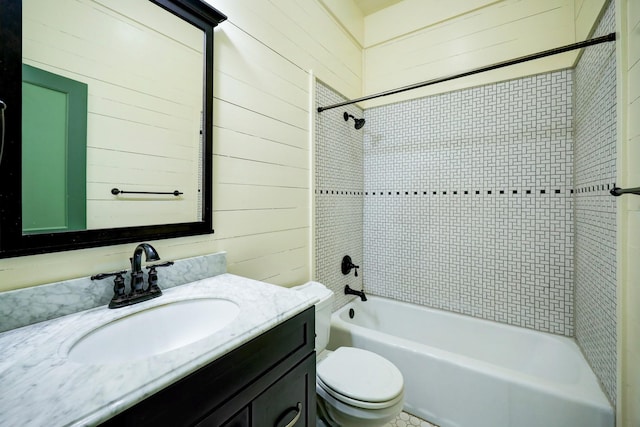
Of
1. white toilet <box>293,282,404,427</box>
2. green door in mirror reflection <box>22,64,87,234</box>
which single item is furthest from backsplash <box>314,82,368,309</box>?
green door in mirror reflection <box>22,64,87,234</box>

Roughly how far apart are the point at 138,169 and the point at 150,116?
0.22 meters

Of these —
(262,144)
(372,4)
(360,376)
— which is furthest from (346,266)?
(372,4)

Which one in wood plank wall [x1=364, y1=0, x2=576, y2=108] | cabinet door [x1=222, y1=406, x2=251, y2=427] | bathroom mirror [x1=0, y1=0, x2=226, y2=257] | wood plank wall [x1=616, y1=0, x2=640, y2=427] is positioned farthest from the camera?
wood plank wall [x1=364, y1=0, x2=576, y2=108]

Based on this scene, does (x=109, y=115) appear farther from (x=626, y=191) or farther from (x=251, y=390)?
(x=626, y=191)

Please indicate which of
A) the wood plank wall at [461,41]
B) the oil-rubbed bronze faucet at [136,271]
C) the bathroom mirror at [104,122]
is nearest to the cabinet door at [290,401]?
the oil-rubbed bronze faucet at [136,271]

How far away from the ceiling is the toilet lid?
8.67 feet

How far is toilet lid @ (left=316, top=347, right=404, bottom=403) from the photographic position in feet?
3.72

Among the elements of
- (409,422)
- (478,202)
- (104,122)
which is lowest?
(409,422)

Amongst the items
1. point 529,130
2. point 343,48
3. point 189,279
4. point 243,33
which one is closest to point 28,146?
point 189,279

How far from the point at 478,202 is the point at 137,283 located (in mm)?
2108

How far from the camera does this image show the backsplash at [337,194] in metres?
1.90

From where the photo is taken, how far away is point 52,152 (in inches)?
31.1

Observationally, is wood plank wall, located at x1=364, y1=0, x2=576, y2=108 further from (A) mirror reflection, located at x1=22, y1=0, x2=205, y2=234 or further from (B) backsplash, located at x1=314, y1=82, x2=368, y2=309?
(A) mirror reflection, located at x1=22, y1=0, x2=205, y2=234

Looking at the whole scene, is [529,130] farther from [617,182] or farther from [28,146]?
[28,146]
